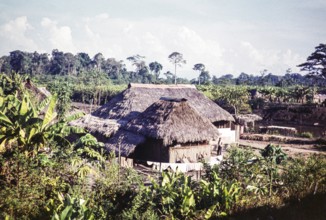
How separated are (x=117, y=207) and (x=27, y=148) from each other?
3014 mm

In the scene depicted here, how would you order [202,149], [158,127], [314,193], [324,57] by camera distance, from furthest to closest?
1. [324,57]
2. [202,149]
3. [158,127]
4. [314,193]

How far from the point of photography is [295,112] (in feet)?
111

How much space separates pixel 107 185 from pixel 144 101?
1135 centimetres

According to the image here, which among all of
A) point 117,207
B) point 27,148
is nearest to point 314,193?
point 117,207

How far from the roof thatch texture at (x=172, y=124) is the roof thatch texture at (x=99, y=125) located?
2.77ft

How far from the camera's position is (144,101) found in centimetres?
1811

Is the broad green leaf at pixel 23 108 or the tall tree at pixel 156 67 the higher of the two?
the tall tree at pixel 156 67

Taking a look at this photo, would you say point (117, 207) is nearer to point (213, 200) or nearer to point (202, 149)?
point (213, 200)

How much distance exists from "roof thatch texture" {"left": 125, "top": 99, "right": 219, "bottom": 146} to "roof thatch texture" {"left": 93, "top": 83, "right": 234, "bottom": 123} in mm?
1551

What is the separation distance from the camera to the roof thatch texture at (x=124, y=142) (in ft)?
45.5

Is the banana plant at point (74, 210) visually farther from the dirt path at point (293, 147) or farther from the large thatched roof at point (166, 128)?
the dirt path at point (293, 147)

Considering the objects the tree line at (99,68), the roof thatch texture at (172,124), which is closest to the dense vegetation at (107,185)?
the roof thatch texture at (172,124)

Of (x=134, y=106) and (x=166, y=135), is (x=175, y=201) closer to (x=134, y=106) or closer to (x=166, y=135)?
(x=166, y=135)

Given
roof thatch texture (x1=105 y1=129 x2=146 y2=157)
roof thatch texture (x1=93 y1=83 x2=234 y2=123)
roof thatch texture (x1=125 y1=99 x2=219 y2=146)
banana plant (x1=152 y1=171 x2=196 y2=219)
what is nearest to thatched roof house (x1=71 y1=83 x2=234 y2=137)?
roof thatch texture (x1=93 y1=83 x2=234 y2=123)
